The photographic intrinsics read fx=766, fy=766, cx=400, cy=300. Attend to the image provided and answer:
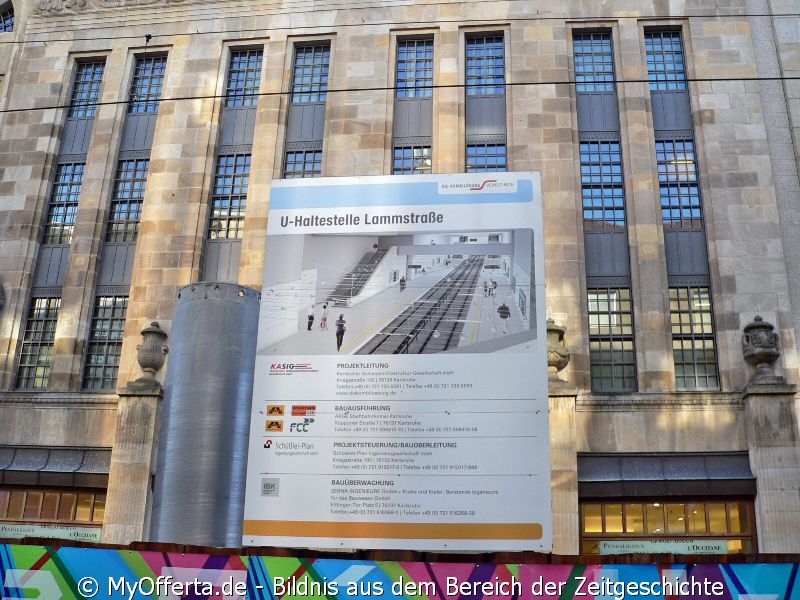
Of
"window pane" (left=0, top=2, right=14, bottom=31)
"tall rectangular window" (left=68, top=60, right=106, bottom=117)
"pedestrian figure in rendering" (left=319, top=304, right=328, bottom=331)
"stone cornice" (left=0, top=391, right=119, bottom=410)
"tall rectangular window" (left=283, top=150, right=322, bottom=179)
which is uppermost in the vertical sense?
"window pane" (left=0, top=2, right=14, bottom=31)

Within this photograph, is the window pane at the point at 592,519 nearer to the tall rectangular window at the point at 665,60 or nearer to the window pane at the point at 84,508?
the tall rectangular window at the point at 665,60

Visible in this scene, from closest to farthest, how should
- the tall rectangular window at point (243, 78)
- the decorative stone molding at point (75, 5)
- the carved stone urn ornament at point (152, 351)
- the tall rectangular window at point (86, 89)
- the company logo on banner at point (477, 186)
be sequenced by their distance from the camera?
the company logo on banner at point (477, 186) → the carved stone urn ornament at point (152, 351) → the tall rectangular window at point (243, 78) → the tall rectangular window at point (86, 89) → the decorative stone molding at point (75, 5)

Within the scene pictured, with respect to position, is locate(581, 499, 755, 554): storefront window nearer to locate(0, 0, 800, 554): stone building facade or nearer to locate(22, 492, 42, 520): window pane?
locate(0, 0, 800, 554): stone building facade

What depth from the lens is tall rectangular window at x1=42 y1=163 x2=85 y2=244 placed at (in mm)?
24922

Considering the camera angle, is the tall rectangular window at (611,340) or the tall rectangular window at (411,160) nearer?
the tall rectangular window at (611,340)

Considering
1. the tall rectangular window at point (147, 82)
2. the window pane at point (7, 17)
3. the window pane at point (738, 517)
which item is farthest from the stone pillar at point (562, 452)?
the window pane at point (7, 17)

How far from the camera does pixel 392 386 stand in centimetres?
1351

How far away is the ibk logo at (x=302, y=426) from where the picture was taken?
13.6m

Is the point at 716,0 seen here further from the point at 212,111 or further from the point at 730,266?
the point at 212,111

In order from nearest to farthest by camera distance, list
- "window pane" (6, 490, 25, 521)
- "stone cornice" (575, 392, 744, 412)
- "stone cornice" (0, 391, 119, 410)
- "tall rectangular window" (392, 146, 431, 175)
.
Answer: "stone cornice" (575, 392, 744, 412) < "window pane" (6, 490, 25, 521) < "stone cornice" (0, 391, 119, 410) < "tall rectangular window" (392, 146, 431, 175)

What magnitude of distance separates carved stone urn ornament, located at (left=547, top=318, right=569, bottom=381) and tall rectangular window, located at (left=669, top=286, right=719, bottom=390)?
11.8 feet

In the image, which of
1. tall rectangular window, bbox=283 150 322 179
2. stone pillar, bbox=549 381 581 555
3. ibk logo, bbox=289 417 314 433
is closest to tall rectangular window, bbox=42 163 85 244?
tall rectangular window, bbox=283 150 322 179

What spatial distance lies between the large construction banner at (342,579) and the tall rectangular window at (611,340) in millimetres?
13689

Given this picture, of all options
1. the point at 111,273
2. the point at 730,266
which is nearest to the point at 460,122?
the point at 730,266
